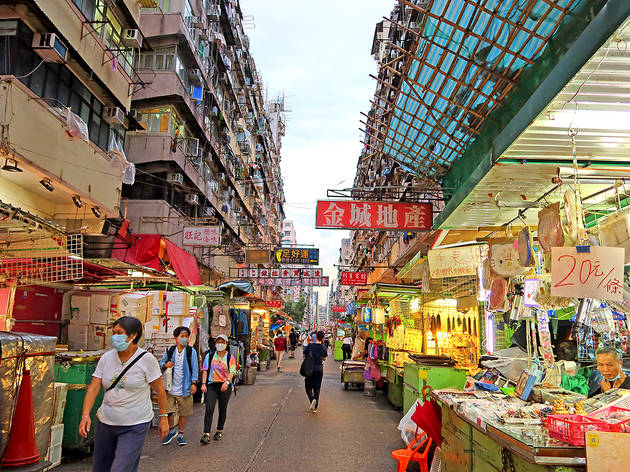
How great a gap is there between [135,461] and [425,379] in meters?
4.91

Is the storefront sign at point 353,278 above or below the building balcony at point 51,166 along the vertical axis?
below

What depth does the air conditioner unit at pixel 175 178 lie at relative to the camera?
1922cm

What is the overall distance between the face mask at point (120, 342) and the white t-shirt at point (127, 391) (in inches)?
4.7

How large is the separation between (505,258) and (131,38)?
44.4ft

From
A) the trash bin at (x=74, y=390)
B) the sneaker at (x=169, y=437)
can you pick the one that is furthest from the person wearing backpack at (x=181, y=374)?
the trash bin at (x=74, y=390)

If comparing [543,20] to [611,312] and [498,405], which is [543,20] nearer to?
[611,312]

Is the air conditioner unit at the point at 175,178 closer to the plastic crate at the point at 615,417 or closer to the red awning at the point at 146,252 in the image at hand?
the red awning at the point at 146,252

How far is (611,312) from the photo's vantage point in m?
5.30

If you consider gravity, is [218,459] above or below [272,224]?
below

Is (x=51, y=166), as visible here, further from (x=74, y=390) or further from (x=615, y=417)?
(x=615, y=417)

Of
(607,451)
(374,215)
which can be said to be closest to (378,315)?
(374,215)

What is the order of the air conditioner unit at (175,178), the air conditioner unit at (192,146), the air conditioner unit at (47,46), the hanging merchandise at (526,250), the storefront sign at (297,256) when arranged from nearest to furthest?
the hanging merchandise at (526,250) → the air conditioner unit at (47,46) → the air conditioner unit at (175,178) → the air conditioner unit at (192,146) → the storefront sign at (297,256)

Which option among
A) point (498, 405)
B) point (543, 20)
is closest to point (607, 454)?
point (498, 405)

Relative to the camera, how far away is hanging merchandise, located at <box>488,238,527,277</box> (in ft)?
17.7
